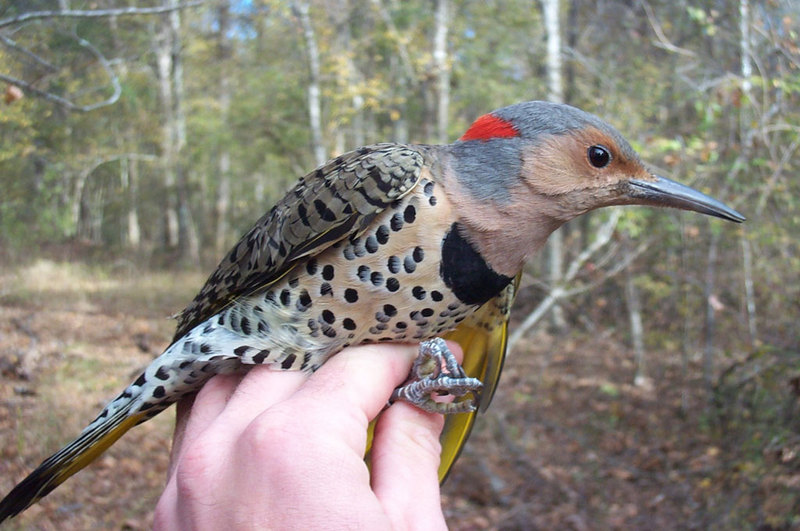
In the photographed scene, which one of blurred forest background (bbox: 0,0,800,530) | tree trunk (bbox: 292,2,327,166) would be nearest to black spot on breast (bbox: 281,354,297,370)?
blurred forest background (bbox: 0,0,800,530)

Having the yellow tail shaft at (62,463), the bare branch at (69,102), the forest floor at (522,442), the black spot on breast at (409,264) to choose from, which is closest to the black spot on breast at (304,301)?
the black spot on breast at (409,264)

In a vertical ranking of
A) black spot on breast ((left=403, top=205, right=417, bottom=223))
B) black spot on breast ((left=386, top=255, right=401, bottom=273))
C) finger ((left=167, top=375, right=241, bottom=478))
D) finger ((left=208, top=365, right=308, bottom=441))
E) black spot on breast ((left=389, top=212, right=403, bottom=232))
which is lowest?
finger ((left=167, top=375, right=241, bottom=478))

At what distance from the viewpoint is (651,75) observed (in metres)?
10.3

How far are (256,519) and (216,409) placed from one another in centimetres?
67

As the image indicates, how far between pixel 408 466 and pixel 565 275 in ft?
19.3

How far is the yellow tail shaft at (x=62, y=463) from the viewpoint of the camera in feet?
7.14

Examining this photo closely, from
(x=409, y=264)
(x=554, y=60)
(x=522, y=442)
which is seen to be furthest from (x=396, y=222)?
(x=554, y=60)

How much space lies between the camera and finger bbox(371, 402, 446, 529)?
5.22 feet

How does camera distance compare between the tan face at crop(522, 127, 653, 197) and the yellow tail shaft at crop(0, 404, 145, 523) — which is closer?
the tan face at crop(522, 127, 653, 197)

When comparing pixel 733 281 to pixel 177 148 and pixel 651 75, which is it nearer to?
pixel 651 75

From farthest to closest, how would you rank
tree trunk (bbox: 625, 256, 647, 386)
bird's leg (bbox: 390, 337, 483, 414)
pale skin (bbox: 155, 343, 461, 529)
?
tree trunk (bbox: 625, 256, 647, 386) → bird's leg (bbox: 390, 337, 483, 414) → pale skin (bbox: 155, 343, 461, 529)

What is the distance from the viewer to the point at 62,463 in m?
2.19

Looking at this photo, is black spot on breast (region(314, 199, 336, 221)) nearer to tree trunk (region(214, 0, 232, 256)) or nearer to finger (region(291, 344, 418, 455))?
finger (region(291, 344, 418, 455))

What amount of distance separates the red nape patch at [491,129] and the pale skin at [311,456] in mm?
824
